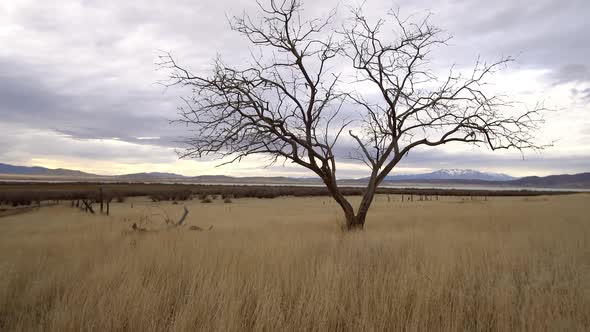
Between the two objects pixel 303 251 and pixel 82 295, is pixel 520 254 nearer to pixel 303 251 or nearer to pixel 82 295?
pixel 303 251

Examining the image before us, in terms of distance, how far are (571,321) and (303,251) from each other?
452cm

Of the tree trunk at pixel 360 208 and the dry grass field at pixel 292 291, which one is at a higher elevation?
the tree trunk at pixel 360 208

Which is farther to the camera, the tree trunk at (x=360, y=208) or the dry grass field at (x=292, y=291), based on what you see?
the tree trunk at (x=360, y=208)

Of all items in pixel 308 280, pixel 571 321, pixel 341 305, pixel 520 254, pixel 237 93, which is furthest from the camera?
pixel 237 93

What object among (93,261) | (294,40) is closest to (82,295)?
(93,261)

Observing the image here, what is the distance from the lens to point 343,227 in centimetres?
1261

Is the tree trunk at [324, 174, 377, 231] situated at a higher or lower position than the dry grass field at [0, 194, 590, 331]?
higher

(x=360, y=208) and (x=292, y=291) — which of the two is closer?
(x=292, y=291)

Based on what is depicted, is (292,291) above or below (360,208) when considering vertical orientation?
below

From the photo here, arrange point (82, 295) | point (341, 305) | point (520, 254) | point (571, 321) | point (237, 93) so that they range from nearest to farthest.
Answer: point (571, 321), point (341, 305), point (82, 295), point (520, 254), point (237, 93)

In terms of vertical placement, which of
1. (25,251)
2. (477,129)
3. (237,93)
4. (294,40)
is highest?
(294,40)

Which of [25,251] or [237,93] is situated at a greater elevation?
[237,93]

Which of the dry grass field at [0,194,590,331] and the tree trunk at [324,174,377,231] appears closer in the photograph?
the dry grass field at [0,194,590,331]

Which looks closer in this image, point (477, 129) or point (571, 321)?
point (571, 321)
